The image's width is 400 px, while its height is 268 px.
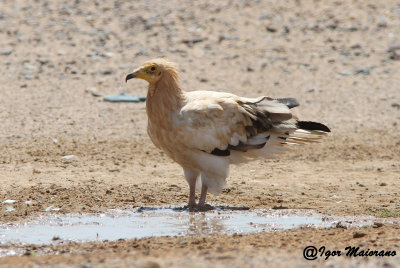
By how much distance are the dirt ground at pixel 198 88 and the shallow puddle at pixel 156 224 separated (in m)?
0.30

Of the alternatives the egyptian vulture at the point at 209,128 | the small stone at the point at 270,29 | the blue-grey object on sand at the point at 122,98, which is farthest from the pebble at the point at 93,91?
the egyptian vulture at the point at 209,128

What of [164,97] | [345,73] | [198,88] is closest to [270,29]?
[345,73]

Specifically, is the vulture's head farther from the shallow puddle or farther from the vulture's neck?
the shallow puddle

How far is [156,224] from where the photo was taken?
8.11m

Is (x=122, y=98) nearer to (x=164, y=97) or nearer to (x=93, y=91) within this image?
(x=93, y=91)

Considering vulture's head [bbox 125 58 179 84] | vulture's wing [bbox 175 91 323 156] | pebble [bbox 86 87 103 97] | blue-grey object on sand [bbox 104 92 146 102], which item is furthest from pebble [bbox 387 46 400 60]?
vulture's head [bbox 125 58 179 84]

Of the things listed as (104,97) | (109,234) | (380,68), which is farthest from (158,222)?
(380,68)

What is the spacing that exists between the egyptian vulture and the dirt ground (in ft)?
2.06

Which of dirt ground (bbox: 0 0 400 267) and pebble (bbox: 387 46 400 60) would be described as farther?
pebble (bbox: 387 46 400 60)

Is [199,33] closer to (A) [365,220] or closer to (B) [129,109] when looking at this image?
(B) [129,109]

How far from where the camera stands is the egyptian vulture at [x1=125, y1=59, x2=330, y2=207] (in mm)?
8680

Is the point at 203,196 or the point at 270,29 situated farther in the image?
the point at 270,29

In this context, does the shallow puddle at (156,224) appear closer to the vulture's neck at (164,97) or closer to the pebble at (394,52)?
the vulture's neck at (164,97)

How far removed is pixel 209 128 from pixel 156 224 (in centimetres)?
128
